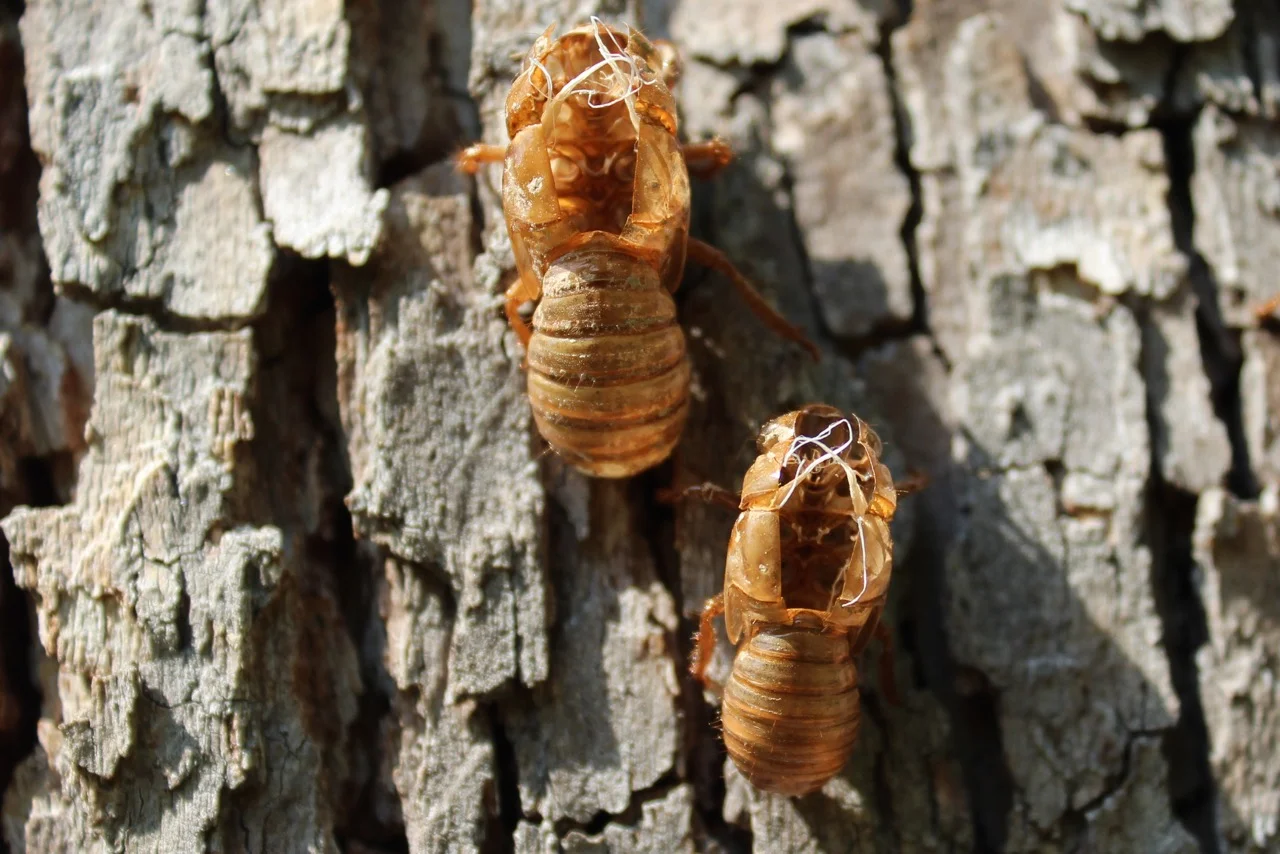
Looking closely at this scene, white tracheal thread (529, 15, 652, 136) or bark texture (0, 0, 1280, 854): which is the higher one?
white tracheal thread (529, 15, 652, 136)

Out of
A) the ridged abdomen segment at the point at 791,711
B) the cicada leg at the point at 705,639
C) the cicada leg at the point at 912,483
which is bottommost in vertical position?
the ridged abdomen segment at the point at 791,711

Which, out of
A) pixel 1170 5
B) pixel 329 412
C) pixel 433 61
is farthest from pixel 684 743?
pixel 1170 5

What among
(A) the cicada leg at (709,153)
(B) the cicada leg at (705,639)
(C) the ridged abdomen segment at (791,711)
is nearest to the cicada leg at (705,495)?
(B) the cicada leg at (705,639)

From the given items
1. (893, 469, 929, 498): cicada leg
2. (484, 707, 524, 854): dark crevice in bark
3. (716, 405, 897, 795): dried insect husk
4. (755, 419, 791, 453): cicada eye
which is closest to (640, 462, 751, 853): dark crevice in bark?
(716, 405, 897, 795): dried insect husk

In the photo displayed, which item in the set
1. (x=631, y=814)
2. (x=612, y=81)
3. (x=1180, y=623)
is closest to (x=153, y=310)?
(x=612, y=81)

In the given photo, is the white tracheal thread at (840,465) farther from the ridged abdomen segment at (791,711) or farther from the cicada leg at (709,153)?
the cicada leg at (709,153)

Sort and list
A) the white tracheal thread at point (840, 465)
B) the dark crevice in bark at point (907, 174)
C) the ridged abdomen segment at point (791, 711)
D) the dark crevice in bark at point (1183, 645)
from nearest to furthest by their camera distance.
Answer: the ridged abdomen segment at point (791, 711) → the white tracheal thread at point (840, 465) → the dark crevice in bark at point (1183, 645) → the dark crevice in bark at point (907, 174)

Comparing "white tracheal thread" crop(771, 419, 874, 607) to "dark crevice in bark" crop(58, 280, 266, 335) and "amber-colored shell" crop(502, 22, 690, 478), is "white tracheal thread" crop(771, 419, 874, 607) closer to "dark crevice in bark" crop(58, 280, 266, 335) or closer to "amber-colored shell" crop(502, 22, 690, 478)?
"amber-colored shell" crop(502, 22, 690, 478)

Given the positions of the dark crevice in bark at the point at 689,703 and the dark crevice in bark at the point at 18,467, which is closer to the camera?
the dark crevice in bark at the point at 689,703
